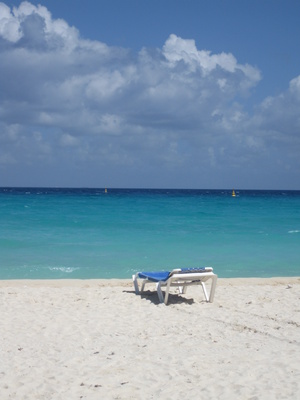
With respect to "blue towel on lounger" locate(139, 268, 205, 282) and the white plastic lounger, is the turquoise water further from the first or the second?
the white plastic lounger

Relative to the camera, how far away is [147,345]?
694cm

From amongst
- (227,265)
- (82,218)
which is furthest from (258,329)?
(82,218)

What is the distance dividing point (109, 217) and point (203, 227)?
9.14m

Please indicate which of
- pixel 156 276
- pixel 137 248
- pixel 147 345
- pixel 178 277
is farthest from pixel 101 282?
pixel 137 248

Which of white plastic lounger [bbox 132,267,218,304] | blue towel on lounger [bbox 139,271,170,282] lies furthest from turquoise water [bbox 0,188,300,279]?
white plastic lounger [bbox 132,267,218,304]

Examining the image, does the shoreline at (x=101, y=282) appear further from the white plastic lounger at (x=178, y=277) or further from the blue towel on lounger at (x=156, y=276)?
the white plastic lounger at (x=178, y=277)

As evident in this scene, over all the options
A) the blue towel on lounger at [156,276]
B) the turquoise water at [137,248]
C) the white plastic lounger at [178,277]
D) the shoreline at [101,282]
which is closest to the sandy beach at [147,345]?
the white plastic lounger at [178,277]

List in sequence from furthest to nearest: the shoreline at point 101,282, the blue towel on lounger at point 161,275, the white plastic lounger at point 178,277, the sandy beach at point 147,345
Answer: the shoreline at point 101,282, the blue towel on lounger at point 161,275, the white plastic lounger at point 178,277, the sandy beach at point 147,345

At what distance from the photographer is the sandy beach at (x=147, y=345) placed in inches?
211

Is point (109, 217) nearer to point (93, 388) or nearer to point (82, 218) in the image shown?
point (82, 218)

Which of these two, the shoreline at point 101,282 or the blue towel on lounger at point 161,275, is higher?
the blue towel on lounger at point 161,275

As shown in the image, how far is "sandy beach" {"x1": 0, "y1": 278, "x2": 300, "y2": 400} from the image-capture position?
5355mm

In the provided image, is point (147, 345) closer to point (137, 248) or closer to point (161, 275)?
point (161, 275)

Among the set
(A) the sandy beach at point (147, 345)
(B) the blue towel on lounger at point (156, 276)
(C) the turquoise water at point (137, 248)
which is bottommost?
(C) the turquoise water at point (137, 248)
